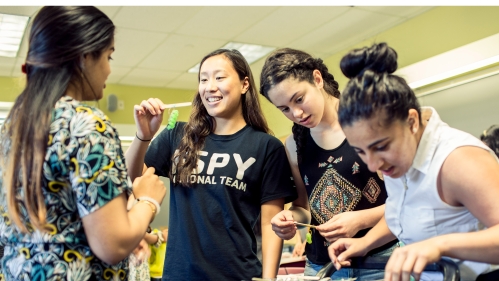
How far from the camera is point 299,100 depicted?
1487 mm

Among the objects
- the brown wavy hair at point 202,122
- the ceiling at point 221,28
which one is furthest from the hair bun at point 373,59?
the ceiling at point 221,28

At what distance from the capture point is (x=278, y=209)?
158 cm

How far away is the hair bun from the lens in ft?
3.49

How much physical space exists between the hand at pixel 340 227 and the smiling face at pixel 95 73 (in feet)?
2.18

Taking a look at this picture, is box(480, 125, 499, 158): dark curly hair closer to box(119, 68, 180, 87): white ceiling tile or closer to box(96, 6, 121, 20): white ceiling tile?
box(96, 6, 121, 20): white ceiling tile

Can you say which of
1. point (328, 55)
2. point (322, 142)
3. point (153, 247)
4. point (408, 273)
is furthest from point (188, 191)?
point (328, 55)

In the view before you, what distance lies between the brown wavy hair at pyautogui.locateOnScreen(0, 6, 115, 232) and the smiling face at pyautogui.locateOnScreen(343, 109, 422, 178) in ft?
1.91

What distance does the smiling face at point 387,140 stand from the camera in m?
0.99

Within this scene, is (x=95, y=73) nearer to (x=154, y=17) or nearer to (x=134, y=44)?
(x=154, y=17)

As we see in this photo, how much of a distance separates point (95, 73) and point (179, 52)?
13.1 ft

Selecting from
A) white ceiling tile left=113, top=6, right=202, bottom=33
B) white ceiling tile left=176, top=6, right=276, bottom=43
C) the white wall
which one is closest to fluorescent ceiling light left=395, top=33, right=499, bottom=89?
the white wall

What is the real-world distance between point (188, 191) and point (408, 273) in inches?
33.4
